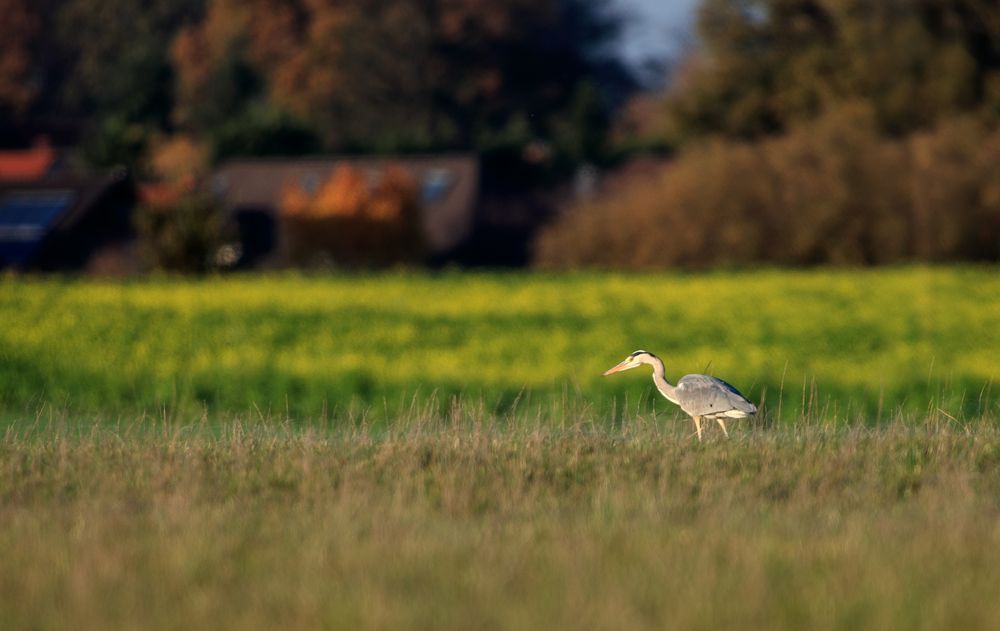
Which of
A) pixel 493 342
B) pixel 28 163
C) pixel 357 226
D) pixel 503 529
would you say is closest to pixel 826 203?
pixel 357 226

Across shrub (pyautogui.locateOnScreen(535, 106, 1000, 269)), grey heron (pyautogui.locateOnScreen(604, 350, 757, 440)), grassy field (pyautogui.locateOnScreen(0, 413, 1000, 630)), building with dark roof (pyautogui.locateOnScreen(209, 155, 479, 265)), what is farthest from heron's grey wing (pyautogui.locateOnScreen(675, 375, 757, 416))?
building with dark roof (pyautogui.locateOnScreen(209, 155, 479, 265))

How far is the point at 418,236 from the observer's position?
54094 millimetres

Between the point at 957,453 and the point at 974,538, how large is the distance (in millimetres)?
3304

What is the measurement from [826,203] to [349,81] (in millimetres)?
37188

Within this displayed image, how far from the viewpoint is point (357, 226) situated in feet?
175

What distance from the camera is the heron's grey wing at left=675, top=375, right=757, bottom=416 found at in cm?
1073

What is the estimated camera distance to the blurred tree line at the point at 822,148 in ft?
132

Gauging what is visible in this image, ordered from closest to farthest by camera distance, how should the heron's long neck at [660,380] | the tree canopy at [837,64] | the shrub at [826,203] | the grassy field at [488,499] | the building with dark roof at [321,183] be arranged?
the grassy field at [488,499] < the heron's long neck at [660,380] < the shrub at [826,203] < the tree canopy at [837,64] < the building with dark roof at [321,183]

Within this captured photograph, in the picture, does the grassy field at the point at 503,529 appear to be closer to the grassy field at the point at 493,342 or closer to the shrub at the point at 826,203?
the grassy field at the point at 493,342

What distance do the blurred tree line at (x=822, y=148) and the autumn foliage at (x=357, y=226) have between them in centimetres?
791

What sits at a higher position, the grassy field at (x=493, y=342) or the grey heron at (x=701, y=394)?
the grey heron at (x=701, y=394)

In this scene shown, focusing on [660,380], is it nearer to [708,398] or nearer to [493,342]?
[708,398]

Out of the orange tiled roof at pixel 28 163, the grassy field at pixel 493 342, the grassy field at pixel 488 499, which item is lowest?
the orange tiled roof at pixel 28 163

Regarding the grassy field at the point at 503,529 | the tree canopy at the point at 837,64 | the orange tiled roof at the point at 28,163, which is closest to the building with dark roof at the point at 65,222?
the tree canopy at the point at 837,64
